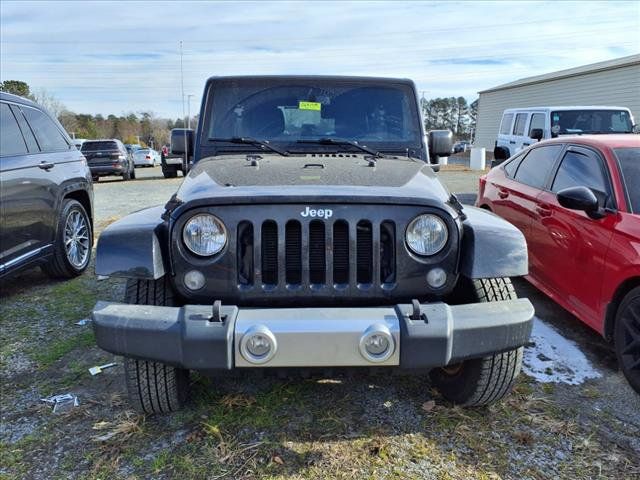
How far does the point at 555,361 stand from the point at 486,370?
3.87 ft

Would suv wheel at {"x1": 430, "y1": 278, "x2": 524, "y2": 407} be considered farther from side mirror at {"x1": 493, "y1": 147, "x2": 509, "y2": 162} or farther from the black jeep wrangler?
side mirror at {"x1": 493, "y1": 147, "x2": 509, "y2": 162}

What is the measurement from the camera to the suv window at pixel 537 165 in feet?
14.5

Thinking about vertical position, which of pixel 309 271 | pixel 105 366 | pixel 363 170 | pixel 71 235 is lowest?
pixel 105 366

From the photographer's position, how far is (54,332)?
3.89 metres

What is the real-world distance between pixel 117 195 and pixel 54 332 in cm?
1012

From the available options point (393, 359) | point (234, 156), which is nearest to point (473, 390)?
point (393, 359)

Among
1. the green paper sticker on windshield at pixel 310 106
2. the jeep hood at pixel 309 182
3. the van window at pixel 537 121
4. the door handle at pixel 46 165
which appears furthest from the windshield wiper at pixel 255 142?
the van window at pixel 537 121

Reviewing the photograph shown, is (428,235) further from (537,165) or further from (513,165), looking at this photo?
(513,165)

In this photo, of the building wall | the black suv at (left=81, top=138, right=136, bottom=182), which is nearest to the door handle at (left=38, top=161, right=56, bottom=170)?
the black suv at (left=81, top=138, right=136, bottom=182)

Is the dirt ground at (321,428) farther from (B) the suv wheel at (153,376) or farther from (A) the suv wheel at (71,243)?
(A) the suv wheel at (71,243)

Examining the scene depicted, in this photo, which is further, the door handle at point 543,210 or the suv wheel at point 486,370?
the door handle at point 543,210

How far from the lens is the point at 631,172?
3488mm

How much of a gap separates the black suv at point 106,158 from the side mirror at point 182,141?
15928mm

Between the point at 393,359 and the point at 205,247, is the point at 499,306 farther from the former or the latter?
the point at 205,247
